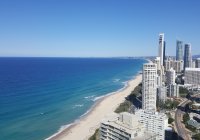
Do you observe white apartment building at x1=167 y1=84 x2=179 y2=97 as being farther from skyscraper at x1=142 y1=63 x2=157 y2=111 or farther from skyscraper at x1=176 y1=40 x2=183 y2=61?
skyscraper at x1=176 y1=40 x2=183 y2=61

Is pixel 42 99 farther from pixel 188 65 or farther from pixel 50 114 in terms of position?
pixel 188 65

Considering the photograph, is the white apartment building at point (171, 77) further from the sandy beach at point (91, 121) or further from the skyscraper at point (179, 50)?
the skyscraper at point (179, 50)

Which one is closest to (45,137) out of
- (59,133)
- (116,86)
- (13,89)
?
(59,133)

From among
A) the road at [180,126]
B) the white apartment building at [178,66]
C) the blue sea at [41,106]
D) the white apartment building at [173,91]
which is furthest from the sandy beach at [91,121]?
the white apartment building at [178,66]

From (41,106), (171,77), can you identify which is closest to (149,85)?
(41,106)

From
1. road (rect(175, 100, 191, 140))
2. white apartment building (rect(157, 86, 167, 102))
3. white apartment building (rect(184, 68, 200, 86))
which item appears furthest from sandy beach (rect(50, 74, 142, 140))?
white apartment building (rect(184, 68, 200, 86))

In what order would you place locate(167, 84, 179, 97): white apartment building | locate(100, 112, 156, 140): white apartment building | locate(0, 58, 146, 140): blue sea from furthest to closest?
locate(167, 84, 179, 97): white apartment building < locate(0, 58, 146, 140): blue sea < locate(100, 112, 156, 140): white apartment building
